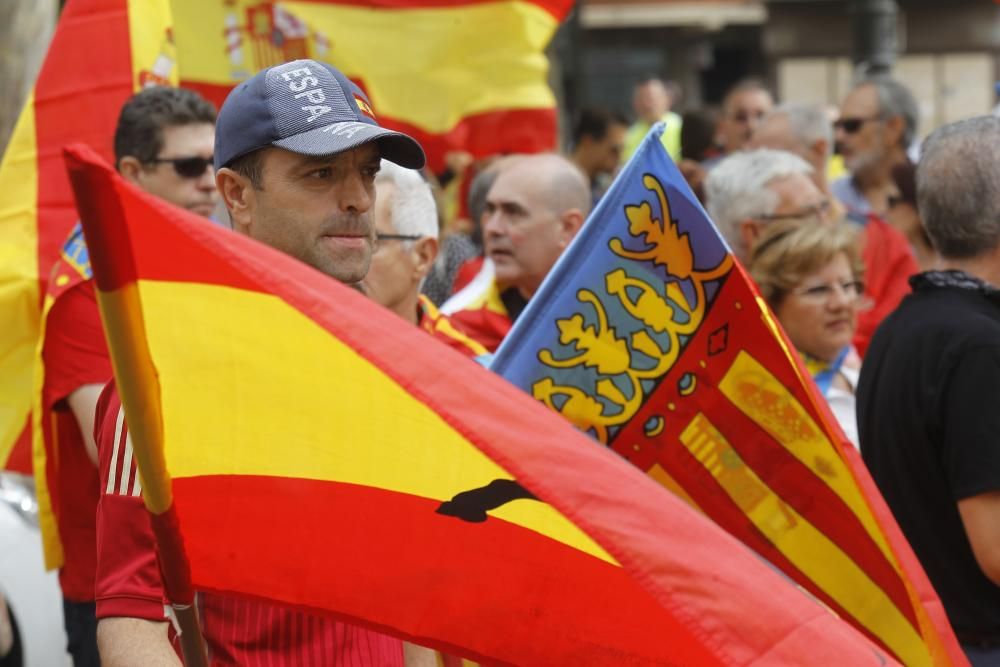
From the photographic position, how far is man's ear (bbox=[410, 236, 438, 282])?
16.5 feet

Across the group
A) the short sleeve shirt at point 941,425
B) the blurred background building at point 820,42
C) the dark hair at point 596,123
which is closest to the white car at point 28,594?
the short sleeve shirt at point 941,425

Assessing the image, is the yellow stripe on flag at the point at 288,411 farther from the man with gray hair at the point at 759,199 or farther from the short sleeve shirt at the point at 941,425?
the man with gray hair at the point at 759,199

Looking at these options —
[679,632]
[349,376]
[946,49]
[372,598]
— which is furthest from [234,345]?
[946,49]

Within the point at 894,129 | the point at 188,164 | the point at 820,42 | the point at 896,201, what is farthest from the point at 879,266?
the point at 820,42

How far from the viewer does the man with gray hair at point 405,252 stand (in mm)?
4953

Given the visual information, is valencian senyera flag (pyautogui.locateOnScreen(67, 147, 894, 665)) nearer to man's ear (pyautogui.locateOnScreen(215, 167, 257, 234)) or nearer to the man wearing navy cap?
the man wearing navy cap

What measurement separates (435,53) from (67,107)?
5.64ft

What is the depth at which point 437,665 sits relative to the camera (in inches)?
121

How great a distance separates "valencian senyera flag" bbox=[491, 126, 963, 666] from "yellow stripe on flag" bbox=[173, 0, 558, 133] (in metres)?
2.53

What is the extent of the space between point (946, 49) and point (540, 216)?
60.9 ft

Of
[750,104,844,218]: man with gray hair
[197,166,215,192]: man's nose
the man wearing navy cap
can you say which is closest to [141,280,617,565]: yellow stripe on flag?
the man wearing navy cap

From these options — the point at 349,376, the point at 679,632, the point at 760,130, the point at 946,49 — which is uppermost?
the point at 349,376

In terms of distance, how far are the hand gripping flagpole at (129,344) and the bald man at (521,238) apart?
3.48 meters

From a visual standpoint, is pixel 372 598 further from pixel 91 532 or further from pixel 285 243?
pixel 91 532
